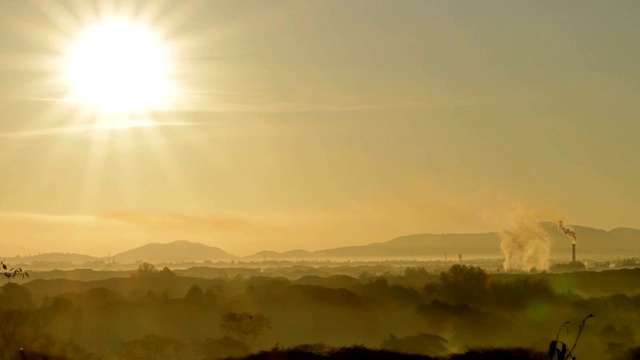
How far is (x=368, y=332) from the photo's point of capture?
155625 mm

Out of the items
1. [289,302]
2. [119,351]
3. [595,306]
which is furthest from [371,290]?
[119,351]

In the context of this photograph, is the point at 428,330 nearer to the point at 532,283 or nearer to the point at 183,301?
the point at 532,283

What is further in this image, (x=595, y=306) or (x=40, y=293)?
(x=40, y=293)

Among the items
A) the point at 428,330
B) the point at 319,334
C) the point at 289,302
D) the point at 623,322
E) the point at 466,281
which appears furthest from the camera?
the point at 289,302

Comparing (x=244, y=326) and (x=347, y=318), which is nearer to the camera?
(x=244, y=326)

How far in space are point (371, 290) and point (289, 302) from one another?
17.4m

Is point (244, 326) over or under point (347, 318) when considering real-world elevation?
under

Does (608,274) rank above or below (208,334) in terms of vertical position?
above

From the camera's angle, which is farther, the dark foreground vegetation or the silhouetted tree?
the silhouetted tree

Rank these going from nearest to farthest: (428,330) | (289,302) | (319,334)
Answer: (428,330)
(319,334)
(289,302)

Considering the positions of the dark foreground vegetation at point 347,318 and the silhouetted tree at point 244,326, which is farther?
the silhouetted tree at point 244,326

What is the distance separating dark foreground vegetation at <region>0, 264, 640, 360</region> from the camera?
422ft

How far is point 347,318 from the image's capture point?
167 meters

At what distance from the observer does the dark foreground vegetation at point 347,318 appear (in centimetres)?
12875
